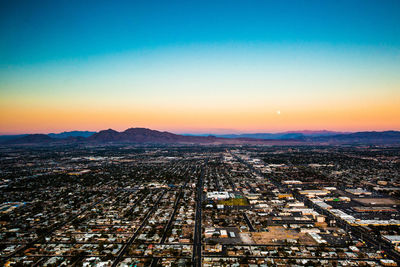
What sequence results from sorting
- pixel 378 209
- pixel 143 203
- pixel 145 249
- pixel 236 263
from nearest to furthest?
pixel 236 263
pixel 145 249
pixel 378 209
pixel 143 203

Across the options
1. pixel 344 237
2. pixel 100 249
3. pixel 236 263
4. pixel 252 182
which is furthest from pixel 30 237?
pixel 252 182

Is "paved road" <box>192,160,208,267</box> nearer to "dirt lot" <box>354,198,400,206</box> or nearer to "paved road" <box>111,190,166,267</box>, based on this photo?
"paved road" <box>111,190,166,267</box>

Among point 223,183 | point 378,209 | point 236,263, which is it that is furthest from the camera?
point 223,183

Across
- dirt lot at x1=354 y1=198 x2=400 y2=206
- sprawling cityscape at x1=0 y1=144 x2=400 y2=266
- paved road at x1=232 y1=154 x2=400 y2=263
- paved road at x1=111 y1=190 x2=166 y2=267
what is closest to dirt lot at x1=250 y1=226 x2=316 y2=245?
sprawling cityscape at x1=0 y1=144 x2=400 y2=266

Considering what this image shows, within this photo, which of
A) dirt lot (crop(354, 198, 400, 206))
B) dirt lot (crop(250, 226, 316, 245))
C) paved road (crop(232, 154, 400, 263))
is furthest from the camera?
dirt lot (crop(354, 198, 400, 206))

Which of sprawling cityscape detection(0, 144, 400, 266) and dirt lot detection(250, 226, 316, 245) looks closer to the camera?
sprawling cityscape detection(0, 144, 400, 266)

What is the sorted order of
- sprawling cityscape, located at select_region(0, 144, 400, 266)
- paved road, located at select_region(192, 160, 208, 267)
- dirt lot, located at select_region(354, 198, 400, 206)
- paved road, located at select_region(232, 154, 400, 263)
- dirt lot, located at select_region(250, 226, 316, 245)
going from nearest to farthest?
paved road, located at select_region(192, 160, 208, 267) → sprawling cityscape, located at select_region(0, 144, 400, 266) → paved road, located at select_region(232, 154, 400, 263) → dirt lot, located at select_region(250, 226, 316, 245) → dirt lot, located at select_region(354, 198, 400, 206)

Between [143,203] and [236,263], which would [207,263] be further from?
[143,203]

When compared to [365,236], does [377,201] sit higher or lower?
higher

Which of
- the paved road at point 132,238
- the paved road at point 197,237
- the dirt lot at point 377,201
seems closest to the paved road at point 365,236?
the dirt lot at point 377,201

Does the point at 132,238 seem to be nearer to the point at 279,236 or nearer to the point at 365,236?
the point at 279,236

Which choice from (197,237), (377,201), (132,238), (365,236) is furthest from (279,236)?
(377,201)
